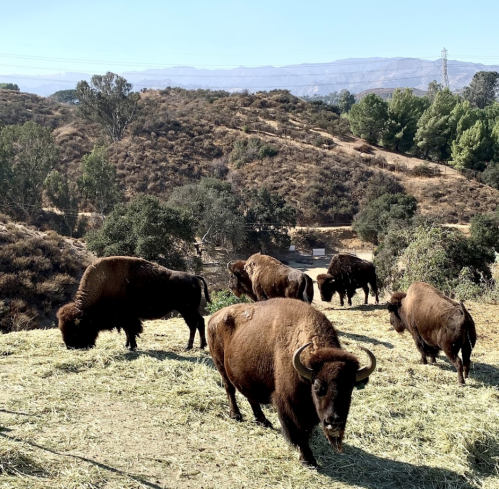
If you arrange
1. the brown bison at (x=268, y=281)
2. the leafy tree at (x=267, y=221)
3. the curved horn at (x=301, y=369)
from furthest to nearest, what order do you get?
the leafy tree at (x=267, y=221)
the brown bison at (x=268, y=281)
the curved horn at (x=301, y=369)

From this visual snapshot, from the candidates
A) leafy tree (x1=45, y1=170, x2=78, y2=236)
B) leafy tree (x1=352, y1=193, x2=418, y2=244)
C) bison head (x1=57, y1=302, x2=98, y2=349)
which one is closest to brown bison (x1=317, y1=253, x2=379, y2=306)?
bison head (x1=57, y1=302, x2=98, y2=349)

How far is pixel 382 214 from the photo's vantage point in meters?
45.5

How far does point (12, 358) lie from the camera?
29.8 ft

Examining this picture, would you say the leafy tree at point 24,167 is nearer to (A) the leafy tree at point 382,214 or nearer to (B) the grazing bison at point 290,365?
(A) the leafy tree at point 382,214

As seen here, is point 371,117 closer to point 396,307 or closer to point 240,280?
point 240,280

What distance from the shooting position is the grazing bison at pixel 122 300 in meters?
9.79

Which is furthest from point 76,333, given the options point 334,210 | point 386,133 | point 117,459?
point 386,133

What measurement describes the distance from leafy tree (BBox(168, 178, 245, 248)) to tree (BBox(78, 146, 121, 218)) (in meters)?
6.04

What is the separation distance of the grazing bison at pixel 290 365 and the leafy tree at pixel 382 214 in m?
38.7

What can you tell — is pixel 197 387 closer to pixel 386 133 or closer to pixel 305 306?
pixel 305 306

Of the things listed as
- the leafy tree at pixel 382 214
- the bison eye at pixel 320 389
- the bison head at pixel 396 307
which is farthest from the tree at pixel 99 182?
the bison eye at pixel 320 389

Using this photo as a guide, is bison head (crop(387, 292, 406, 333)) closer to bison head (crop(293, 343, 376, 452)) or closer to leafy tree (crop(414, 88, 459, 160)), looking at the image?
bison head (crop(293, 343, 376, 452))

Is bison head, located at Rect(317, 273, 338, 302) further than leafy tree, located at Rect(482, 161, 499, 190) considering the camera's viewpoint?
No

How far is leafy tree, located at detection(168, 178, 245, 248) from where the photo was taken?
139ft
